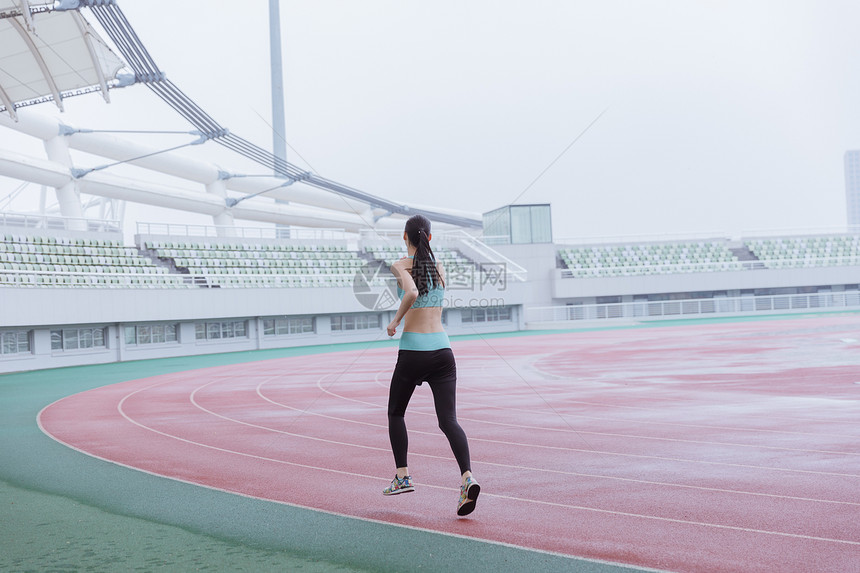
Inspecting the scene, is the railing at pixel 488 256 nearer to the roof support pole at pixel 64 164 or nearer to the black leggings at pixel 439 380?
the roof support pole at pixel 64 164

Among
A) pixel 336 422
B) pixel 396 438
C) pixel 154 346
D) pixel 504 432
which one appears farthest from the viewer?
pixel 154 346

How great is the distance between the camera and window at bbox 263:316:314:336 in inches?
1407

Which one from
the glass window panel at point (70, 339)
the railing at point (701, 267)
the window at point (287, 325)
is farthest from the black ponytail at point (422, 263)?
the railing at point (701, 267)

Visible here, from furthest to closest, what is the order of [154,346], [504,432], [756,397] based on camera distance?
[154,346] → [756,397] → [504,432]

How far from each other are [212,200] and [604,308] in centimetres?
2662

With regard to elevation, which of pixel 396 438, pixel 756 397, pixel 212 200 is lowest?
pixel 756 397

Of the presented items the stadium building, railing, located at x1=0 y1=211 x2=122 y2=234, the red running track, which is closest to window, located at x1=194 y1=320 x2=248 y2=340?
the stadium building

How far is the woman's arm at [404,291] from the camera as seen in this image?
507cm

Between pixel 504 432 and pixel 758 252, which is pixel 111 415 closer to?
pixel 504 432

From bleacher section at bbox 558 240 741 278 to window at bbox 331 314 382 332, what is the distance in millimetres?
15400

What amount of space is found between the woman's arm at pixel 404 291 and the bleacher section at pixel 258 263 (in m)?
29.5

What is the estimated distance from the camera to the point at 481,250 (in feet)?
156

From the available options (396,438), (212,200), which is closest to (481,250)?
(212,200)

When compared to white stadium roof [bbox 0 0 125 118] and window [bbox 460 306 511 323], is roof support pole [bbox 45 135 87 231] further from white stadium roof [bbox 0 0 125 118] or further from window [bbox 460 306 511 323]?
white stadium roof [bbox 0 0 125 118]
